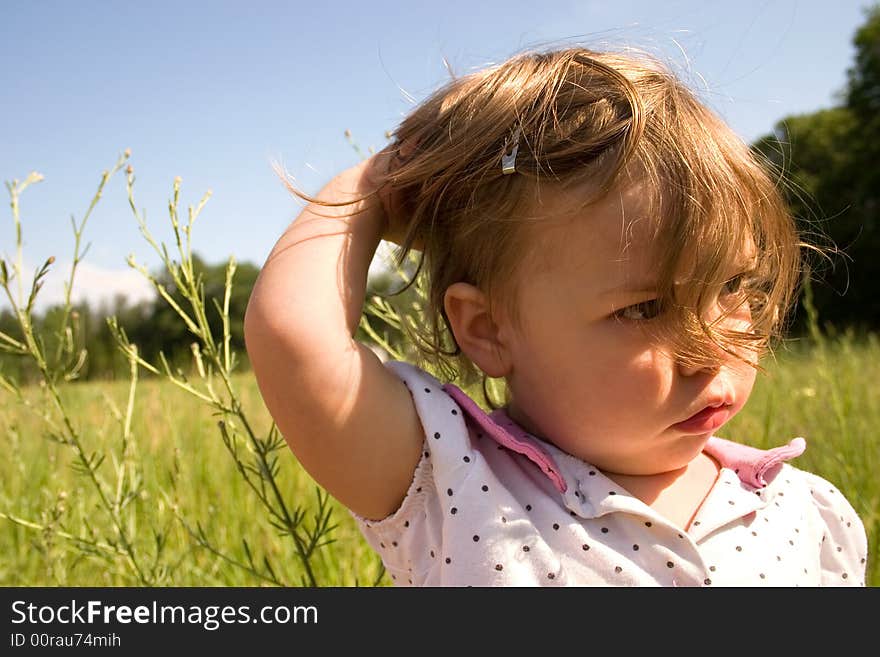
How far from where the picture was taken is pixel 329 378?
3.58 ft

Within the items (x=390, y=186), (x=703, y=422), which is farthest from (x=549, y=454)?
(x=390, y=186)

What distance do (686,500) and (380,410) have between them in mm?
513

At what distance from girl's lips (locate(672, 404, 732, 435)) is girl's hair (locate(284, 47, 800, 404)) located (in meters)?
0.08

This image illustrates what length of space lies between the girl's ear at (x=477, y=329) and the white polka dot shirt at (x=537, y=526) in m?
0.07

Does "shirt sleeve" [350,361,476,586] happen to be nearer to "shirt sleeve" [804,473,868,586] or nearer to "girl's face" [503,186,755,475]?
"girl's face" [503,186,755,475]

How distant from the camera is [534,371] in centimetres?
121

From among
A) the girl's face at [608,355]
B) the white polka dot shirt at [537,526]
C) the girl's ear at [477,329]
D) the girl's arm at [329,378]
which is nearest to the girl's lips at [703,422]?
the girl's face at [608,355]

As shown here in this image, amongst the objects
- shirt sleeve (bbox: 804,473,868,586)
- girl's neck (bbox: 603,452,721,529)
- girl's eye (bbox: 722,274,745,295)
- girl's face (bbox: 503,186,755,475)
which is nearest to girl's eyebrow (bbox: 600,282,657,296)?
girl's face (bbox: 503,186,755,475)

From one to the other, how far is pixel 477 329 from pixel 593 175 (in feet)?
0.96

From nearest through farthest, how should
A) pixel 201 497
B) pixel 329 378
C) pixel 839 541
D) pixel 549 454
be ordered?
1. pixel 329 378
2. pixel 549 454
3. pixel 839 541
4. pixel 201 497

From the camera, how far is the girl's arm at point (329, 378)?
109 cm

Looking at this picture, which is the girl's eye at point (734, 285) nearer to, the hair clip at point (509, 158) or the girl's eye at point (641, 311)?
the girl's eye at point (641, 311)

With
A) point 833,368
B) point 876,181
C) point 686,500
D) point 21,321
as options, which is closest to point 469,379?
point 686,500

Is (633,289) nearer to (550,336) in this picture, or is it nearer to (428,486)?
(550,336)
